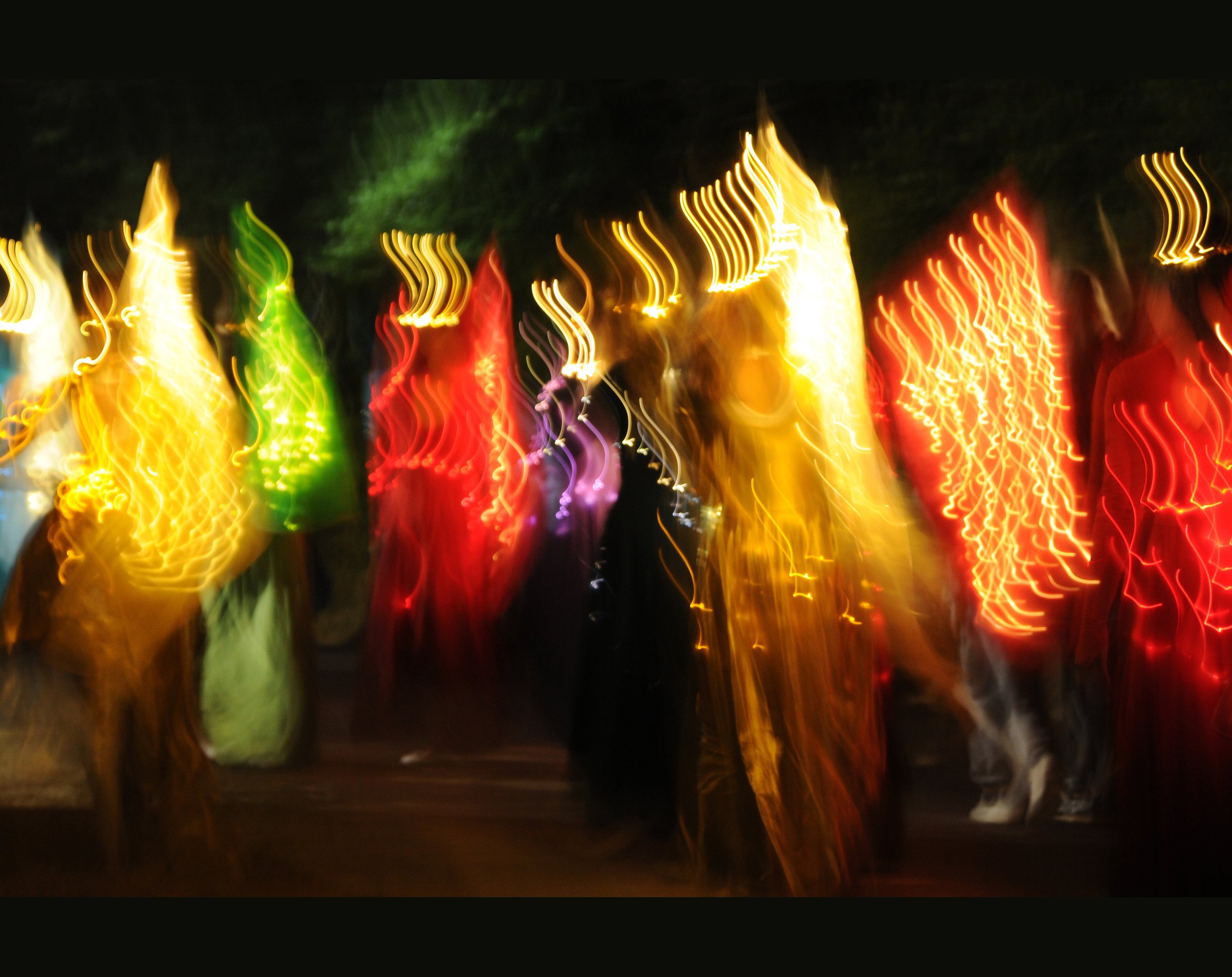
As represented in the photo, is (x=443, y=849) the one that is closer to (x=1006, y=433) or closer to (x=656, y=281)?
(x=656, y=281)

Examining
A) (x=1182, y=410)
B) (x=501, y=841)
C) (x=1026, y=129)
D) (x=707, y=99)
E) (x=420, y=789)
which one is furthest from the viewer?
(x=707, y=99)

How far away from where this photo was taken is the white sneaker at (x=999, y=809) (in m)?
5.99

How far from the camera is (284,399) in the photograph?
6.80 metres

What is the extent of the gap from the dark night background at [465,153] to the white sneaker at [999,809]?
12.7ft

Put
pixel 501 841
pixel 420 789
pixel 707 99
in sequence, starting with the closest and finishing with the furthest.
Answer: pixel 501 841 < pixel 420 789 < pixel 707 99

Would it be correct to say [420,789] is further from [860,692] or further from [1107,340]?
[1107,340]

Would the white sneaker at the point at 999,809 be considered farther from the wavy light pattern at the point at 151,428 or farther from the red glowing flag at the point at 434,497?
the wavy light pattern at the point at 151,428

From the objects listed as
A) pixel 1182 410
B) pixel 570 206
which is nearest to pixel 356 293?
pixel 570 206

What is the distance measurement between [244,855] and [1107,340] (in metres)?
4.29

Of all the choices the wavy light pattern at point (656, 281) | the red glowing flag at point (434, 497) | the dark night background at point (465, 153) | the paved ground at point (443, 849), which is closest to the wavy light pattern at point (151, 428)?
the paved ground at point (443, 849)

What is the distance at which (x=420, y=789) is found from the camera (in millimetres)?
6609

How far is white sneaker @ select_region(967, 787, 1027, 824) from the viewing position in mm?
5992

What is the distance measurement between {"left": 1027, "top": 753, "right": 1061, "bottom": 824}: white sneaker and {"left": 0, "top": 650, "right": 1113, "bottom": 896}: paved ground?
0.10 m

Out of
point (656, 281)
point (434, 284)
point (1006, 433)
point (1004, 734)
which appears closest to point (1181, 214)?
A: point (1006, 433)
